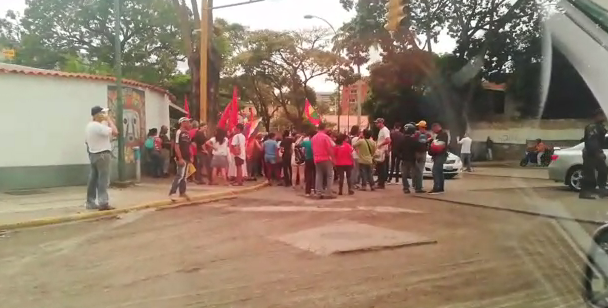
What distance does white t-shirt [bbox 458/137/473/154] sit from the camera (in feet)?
62.3

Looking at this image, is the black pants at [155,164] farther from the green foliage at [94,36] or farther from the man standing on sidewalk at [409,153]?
the green foliage at [94,36]

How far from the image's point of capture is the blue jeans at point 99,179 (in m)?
10.1

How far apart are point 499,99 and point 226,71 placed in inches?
1311

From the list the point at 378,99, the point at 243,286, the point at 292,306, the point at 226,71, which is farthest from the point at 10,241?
the point at 226,71

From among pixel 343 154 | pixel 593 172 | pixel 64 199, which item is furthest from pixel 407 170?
pixel 64 199

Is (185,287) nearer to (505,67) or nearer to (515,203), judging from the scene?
(515,203)

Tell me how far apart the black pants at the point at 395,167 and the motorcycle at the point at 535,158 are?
129 inches

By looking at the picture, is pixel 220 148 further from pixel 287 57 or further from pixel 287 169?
pixel 287 57

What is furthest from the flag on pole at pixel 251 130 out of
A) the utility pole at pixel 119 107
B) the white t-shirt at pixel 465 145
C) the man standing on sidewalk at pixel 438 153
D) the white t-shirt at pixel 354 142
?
the white t-shirt at pixel 465 145

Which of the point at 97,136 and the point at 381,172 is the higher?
the point at 97,136

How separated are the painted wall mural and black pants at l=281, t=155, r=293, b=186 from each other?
417 cm

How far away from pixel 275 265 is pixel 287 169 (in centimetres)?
909

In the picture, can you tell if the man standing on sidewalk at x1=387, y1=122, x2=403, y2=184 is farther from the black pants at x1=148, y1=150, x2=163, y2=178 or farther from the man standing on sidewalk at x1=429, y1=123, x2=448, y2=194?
the black pants at x1=148, y1=150, x2=163, y2=178

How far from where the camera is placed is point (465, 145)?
1933cm
